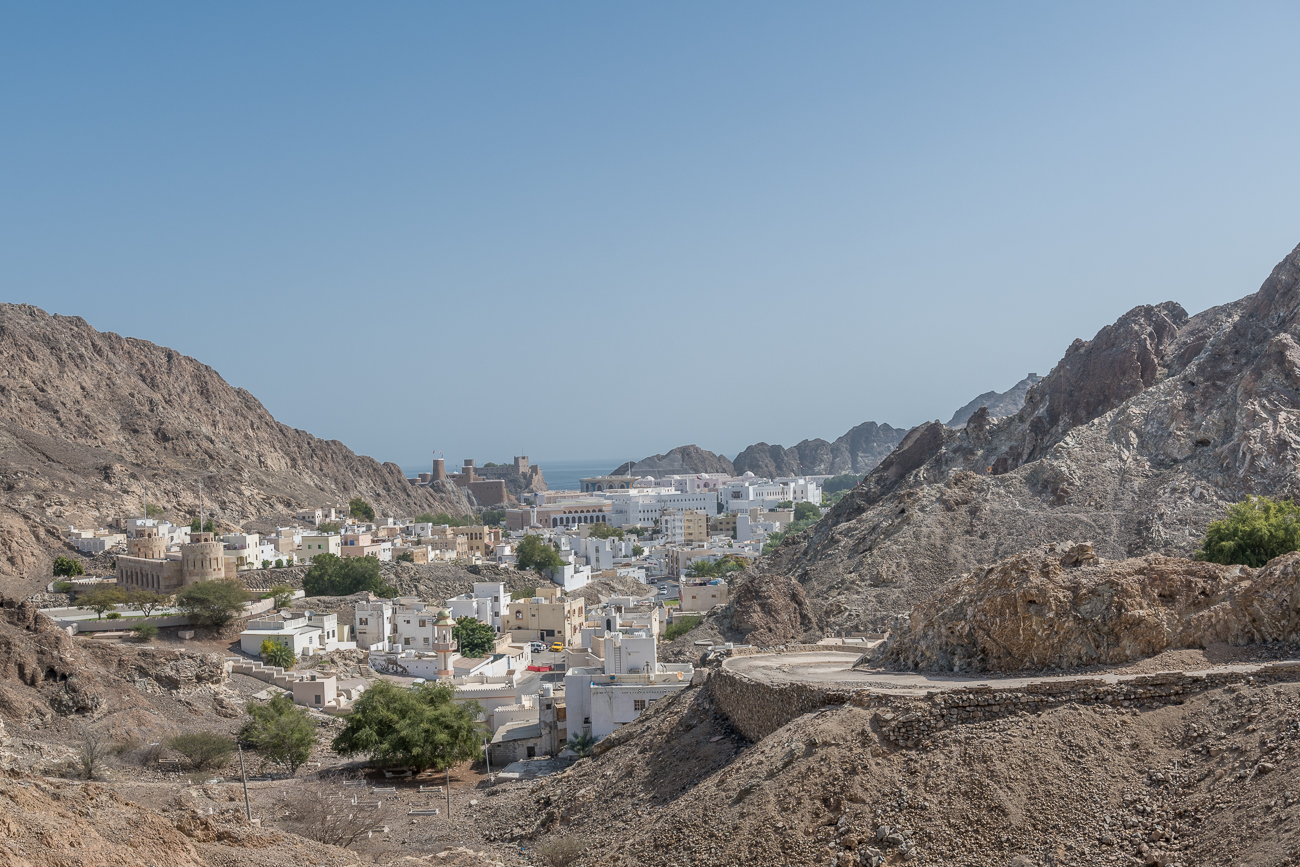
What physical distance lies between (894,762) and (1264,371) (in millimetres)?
39187

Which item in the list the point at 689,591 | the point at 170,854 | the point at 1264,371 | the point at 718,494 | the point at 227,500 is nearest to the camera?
the point at 170,854

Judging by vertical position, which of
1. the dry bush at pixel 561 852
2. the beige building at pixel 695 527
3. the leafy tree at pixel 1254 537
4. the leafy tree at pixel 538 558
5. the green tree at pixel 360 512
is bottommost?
the dry bush at pixel 561 852

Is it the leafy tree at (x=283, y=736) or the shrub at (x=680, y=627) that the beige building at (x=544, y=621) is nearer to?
the shrub at (x=680, y=627)

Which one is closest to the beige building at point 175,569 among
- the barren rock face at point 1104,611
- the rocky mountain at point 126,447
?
the rocky mountain at point 126,447

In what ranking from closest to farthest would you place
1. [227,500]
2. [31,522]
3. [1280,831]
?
1. [1280,831]
2. [31,522]
3. [227,500]

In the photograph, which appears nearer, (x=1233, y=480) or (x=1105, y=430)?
(x=1233, y=480)

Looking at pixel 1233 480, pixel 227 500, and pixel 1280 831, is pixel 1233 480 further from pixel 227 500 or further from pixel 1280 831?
pixel 227 500

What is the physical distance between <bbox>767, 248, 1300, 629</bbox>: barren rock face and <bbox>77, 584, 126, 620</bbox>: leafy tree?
100 ft

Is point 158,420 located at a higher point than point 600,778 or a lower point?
higher

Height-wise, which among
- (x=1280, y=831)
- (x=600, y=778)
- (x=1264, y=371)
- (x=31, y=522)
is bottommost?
(x=600, y=778)

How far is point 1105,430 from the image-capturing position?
4897 centimetres

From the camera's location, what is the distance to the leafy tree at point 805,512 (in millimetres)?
126062

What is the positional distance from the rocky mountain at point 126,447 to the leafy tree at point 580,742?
4156 cm

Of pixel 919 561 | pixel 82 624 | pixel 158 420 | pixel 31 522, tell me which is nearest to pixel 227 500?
pixel 158 420
